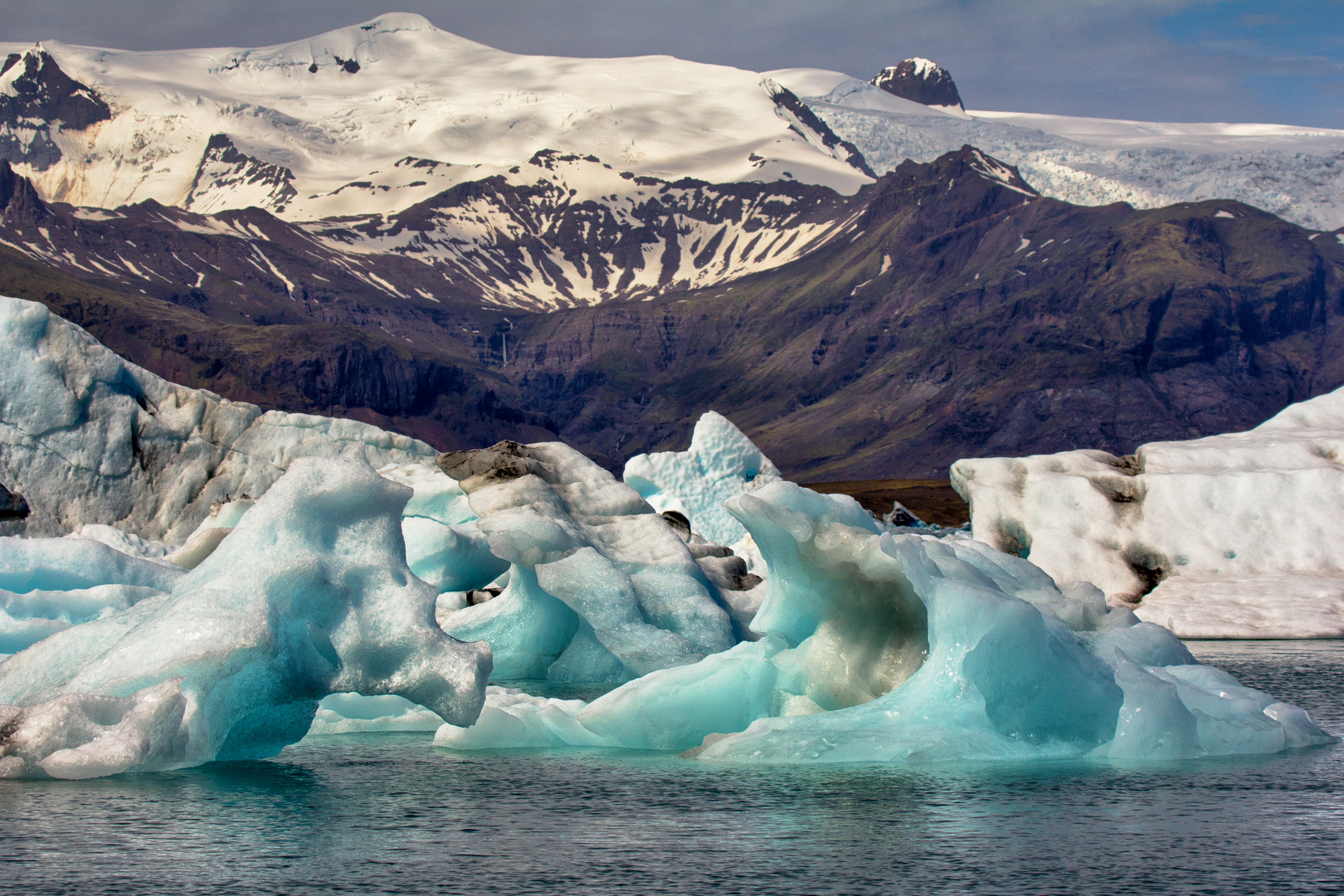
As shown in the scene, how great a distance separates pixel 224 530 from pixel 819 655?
15068 millimetres

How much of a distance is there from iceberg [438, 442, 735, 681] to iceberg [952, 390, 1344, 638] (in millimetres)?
13948

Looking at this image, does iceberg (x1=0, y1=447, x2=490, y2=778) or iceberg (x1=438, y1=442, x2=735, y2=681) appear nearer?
iceberg (x1=0, y1=447, x2=490, y2=778)

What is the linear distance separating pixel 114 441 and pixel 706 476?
19.3 metres

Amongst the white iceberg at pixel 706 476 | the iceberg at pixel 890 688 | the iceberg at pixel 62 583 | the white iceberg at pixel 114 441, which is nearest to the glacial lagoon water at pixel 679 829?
the iceberg at pixel 890 688

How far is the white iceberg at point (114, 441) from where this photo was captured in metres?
29.1

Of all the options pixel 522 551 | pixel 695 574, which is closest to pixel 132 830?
pixel 522 551

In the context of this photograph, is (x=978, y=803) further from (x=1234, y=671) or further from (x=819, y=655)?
(x=1234, y=671)

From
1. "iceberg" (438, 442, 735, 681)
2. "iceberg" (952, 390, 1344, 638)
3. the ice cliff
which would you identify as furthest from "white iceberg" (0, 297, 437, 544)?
"iceberg" (952, 390, 1344, 638)

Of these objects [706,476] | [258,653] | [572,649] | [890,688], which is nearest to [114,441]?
[572,649]

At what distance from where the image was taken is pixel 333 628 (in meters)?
11.7

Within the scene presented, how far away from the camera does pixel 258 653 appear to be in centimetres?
1098

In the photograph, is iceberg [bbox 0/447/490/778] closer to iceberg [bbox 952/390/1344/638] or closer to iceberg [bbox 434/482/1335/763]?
iceberg [bbox 434/482/1335/763]

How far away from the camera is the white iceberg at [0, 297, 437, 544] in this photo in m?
29.1

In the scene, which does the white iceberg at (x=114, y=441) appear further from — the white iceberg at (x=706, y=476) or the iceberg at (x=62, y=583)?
the white iceberg at (x=706, y=476)
